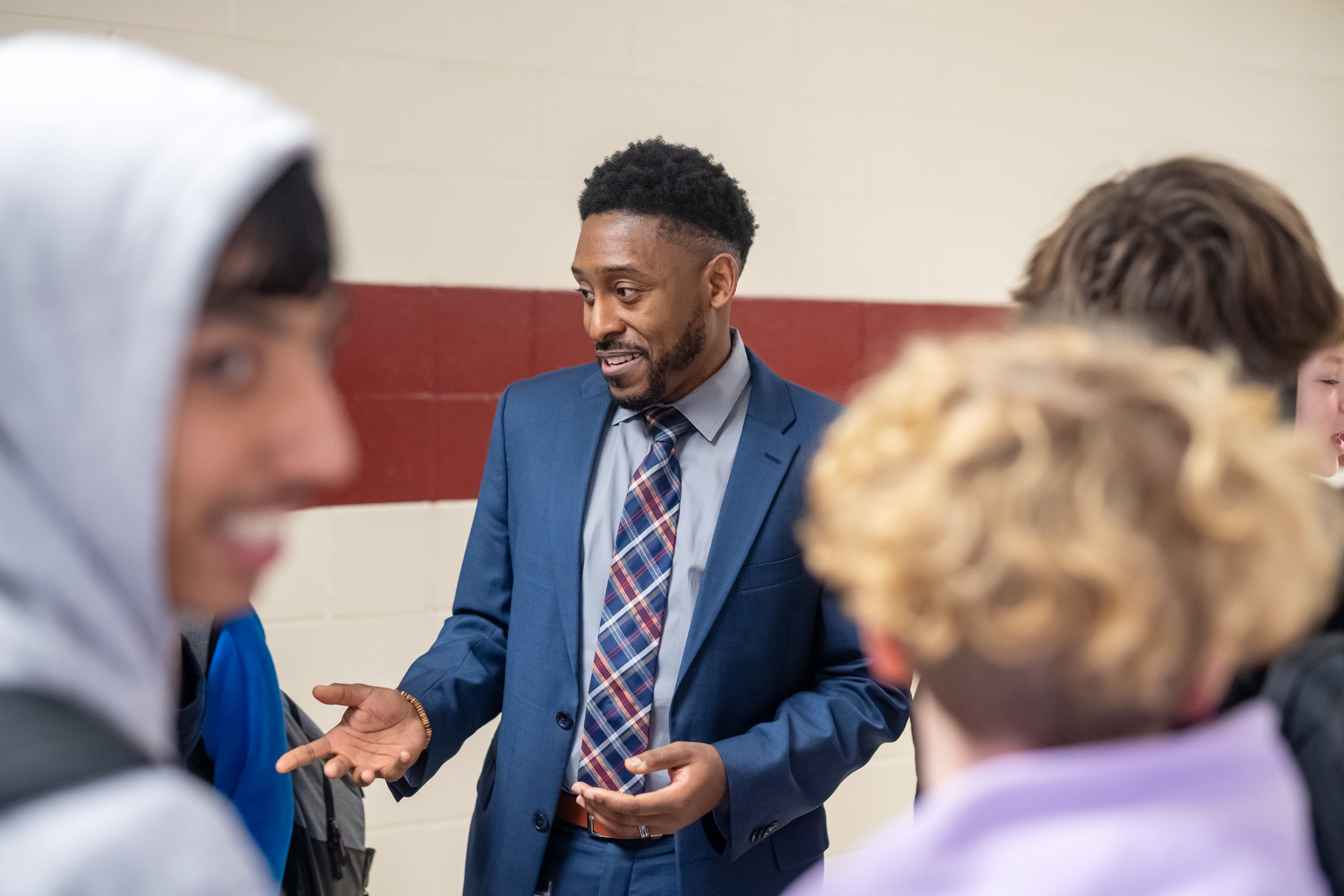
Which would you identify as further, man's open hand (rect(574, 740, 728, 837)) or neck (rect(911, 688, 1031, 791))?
man's open hand (rect(574, 740, 728, 837))

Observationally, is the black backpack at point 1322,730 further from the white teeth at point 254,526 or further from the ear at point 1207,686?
the white teeth at point 254,526

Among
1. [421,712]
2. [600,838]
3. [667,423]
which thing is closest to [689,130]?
[667,423]

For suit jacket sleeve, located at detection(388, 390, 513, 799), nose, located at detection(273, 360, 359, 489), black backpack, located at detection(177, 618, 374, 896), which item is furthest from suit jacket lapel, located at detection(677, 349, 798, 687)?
nose, located at detection(273, 360, 359, 489)

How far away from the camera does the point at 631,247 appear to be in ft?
5.14

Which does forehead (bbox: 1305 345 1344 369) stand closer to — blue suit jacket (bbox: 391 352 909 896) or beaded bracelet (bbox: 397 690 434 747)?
blue suit jacket (bbox: 391 352 909 896)

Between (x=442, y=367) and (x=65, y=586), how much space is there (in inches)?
69.6

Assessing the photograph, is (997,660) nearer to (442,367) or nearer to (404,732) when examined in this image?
(404,732)

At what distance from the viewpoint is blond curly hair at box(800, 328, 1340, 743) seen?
0.49 m

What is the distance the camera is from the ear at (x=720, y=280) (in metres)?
1.62

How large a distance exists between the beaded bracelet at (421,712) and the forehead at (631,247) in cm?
72

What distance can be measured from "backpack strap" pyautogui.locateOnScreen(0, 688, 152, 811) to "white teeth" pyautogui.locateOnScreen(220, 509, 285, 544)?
0.11 m

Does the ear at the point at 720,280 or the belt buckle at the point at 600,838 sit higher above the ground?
the ear at the point at 720,280

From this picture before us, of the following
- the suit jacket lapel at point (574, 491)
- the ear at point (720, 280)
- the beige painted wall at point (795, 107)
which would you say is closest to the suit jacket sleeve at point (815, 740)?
the suit jacket lapel at point (574, 491)

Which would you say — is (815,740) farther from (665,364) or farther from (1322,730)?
(1322,730)
